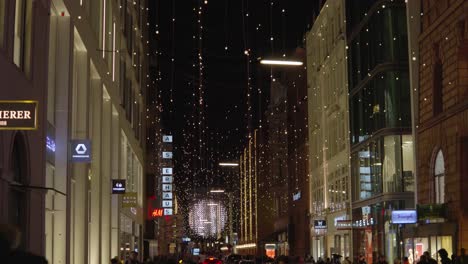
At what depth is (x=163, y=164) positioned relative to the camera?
9000cm

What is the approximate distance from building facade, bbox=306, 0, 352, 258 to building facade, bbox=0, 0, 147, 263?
45.1ft

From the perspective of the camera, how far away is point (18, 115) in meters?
12.3

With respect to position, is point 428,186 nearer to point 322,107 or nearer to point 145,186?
point 322,107

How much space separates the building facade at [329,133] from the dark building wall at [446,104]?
543 inches

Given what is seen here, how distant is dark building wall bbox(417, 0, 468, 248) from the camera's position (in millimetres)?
26375

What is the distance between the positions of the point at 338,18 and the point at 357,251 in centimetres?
1567

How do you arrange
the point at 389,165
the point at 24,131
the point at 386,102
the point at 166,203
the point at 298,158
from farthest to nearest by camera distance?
the point at 166,203 < the point at 298,158 < the point at 386,102 < the point at 389,165 < the point at 24,131

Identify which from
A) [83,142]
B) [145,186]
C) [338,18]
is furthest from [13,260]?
[145,186]

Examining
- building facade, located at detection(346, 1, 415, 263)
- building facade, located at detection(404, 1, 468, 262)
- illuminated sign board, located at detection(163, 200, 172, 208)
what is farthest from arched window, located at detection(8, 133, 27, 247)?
illuminated sign board, located at detection(163, 200, 172, 208)

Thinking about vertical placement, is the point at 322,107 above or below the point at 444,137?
above

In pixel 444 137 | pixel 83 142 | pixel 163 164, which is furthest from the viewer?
pixel 163 164

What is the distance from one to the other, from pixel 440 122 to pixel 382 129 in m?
10.1

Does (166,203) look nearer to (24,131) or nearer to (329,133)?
(329,133)

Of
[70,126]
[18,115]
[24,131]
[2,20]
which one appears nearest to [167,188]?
[70,126]
